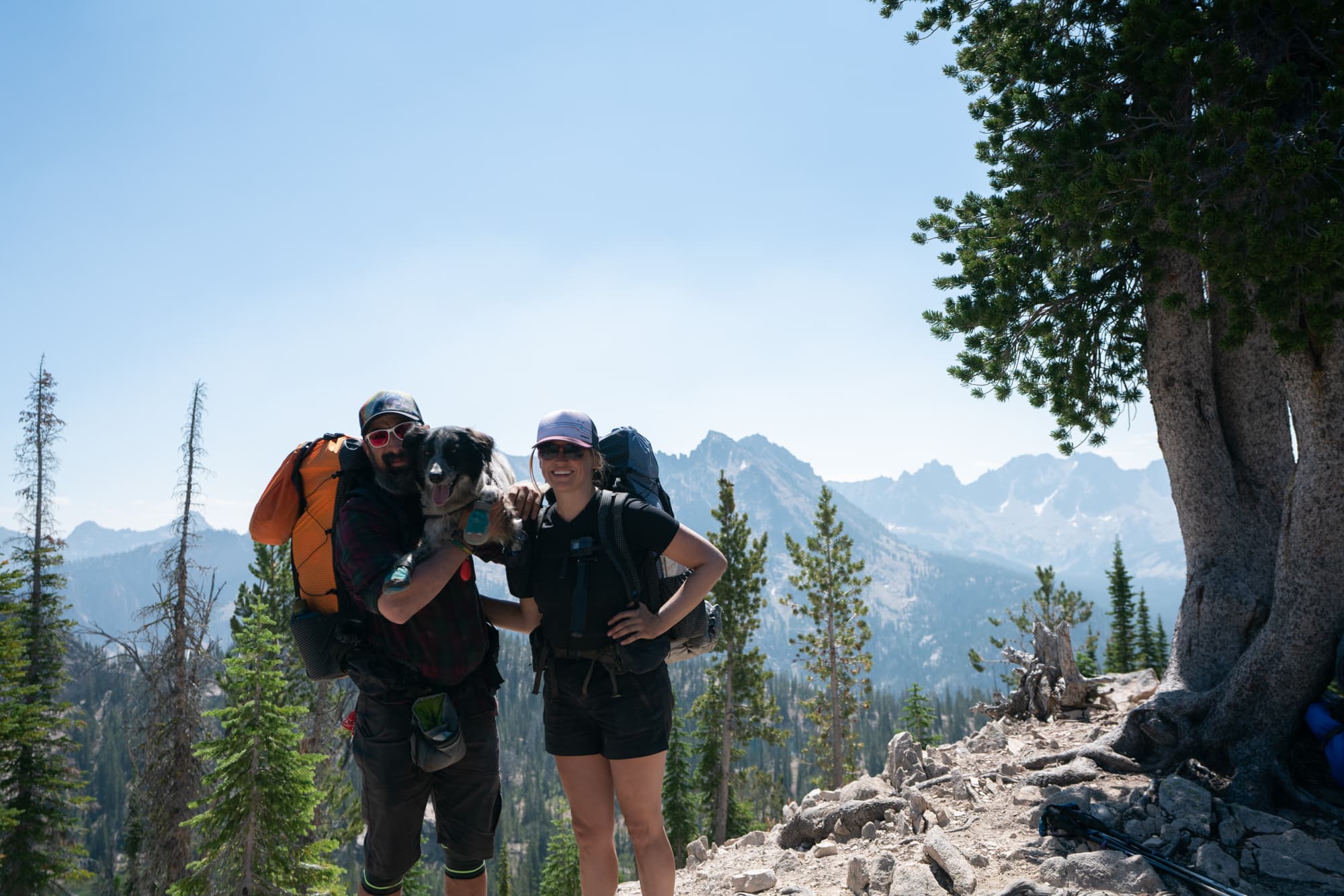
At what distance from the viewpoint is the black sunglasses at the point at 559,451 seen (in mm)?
3412

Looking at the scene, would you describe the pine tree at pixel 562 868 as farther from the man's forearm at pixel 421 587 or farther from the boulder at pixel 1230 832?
the man's forearm at pixel 421 587

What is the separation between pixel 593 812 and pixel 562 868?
29.7 meters

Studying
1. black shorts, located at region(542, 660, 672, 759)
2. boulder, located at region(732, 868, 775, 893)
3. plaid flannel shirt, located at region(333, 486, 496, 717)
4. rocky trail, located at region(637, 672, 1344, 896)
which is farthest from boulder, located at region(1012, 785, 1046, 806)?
plaid flannel shirt, located at region(333, 486, 496, 717)

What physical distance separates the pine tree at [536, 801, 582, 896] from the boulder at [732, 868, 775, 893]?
22.5 metres

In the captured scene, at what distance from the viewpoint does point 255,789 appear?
11914 mm

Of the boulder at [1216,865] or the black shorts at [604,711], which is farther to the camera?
the boulder at [1216,865]

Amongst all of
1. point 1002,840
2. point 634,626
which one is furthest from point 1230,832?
point 634,626

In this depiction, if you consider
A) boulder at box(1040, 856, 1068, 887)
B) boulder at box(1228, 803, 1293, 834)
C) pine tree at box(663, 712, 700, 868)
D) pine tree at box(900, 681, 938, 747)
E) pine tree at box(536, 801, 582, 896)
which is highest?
boulder at box(1228, 803, 1293, 834)

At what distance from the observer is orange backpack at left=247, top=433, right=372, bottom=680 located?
3.36 m

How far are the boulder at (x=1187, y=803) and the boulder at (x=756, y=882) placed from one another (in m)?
2.71

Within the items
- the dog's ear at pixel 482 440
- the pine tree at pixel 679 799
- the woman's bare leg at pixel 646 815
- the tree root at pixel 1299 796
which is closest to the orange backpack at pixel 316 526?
the dog's ear at pixel 482 440

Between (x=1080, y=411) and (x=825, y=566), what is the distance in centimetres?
2253

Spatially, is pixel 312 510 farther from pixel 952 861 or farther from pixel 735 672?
pixel 735 672

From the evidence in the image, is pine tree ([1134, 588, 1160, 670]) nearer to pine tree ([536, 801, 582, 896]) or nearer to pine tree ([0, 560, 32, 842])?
pine tree ([536, 801, 582, 896])
